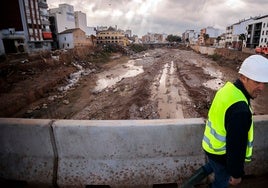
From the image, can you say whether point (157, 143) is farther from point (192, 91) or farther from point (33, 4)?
point (33, 4)

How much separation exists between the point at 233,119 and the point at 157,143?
1171 mm

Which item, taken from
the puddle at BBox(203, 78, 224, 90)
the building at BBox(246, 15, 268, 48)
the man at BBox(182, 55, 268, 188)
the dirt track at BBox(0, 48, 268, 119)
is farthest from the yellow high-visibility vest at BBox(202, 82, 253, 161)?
the building at BBox(246, 15, 268, 48)

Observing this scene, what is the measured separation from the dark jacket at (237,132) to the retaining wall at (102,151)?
86 centimetres

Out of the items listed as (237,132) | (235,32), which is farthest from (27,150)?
(235,32)

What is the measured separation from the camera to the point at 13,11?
34.8 meters

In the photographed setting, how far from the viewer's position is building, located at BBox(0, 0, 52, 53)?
33.7 m

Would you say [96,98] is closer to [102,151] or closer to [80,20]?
[102,151]

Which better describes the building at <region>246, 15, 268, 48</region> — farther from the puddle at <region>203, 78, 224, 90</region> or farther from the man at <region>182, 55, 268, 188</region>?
the man at <region>182, 55, 268, 188</region>

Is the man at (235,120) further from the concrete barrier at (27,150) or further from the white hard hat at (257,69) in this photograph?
the concrete barrier at (27,150)

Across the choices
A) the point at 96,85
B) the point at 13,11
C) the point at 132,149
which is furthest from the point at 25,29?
the point at 132,149

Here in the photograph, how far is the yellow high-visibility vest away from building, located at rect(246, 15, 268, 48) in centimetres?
5606

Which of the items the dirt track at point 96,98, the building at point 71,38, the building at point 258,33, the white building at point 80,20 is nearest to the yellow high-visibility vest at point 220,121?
the dirt track at point 96,98

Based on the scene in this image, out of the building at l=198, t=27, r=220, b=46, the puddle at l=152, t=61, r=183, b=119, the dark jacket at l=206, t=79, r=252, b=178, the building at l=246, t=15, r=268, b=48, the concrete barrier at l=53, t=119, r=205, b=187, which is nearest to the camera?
the dark jacket at l=206, t=79, r=252, b=178

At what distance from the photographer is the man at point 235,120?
67.4 inches
